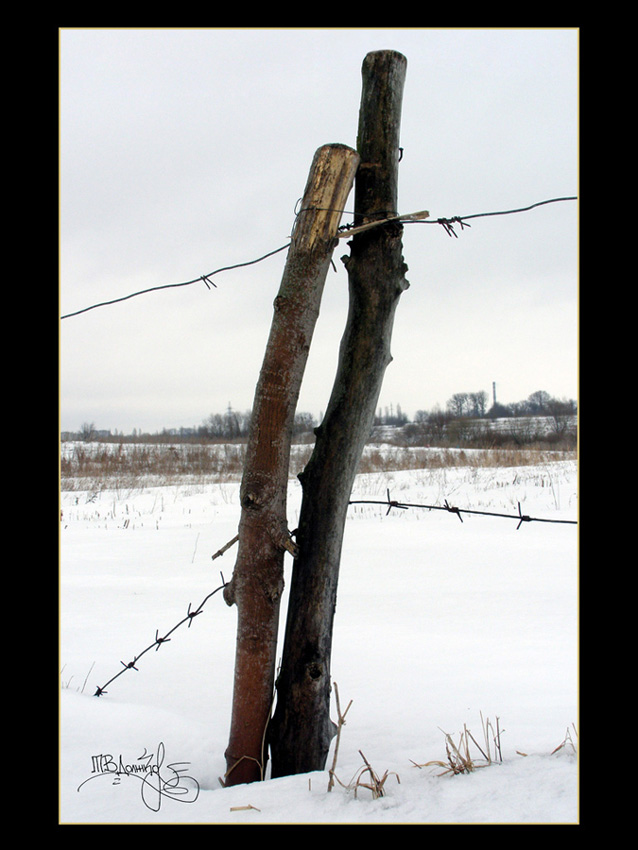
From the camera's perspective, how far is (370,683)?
2.83 metres

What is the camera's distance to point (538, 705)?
2484 mm

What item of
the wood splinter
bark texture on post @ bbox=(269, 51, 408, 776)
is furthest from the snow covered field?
the wood splinter

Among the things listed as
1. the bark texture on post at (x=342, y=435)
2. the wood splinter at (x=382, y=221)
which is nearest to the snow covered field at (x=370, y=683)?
the bark texture on post at (x=342, y=435)

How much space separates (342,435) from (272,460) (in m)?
0.26

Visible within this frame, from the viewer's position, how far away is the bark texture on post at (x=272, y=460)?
6.00 feet

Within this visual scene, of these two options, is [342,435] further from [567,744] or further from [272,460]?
[567,744]

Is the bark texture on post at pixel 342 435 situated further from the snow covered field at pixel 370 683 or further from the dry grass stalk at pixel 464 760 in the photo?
the dry grass stalk at pixel 464 760

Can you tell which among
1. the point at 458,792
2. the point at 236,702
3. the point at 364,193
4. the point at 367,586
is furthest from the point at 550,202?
the point at 367,586

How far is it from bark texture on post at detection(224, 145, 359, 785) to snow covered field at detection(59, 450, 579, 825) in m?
0.24

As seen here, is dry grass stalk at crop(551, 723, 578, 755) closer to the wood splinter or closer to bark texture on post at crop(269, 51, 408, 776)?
bark texture on post at crop(269, 51, 408, 776)
